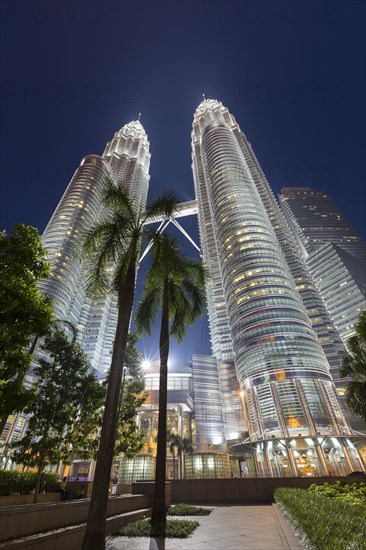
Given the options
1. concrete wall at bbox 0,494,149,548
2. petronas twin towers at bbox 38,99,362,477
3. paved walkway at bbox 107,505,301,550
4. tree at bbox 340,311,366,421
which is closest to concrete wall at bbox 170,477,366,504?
tree at bbox 340,311,366,421

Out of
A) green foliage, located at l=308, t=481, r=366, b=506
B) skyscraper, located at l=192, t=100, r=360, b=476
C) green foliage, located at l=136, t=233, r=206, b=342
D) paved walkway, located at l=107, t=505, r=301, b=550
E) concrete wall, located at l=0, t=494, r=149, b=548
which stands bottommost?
paved walkway, located at l=107, t=505, r=301, b=550

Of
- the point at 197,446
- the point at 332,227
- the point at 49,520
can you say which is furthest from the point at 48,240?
the point at 332,227

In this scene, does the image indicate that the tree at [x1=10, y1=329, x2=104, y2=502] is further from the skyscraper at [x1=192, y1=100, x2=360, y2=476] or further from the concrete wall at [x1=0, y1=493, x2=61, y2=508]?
the skyscraper at [x1=192, y1=100, x2=360, y2=476]

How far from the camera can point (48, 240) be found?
11925 cm

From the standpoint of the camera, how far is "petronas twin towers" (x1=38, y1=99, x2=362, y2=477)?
5516 centimetres

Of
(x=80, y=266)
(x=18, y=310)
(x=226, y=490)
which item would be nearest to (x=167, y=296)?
(x=18, y=310)

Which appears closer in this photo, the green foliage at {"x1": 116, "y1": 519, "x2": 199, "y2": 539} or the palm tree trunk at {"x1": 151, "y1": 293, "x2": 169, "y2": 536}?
the green foliage at {"x1": 116, "y1": 519, "x2": 199, "y2": 539}

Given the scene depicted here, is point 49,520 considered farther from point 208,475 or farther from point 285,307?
point 285,307

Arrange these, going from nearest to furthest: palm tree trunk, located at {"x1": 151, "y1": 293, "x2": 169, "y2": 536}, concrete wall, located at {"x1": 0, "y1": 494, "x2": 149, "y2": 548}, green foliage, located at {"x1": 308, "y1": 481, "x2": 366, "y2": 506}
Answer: concrete wall, located at {"x1": 0, "y1": 494, "x2": 149, "y2": 548}
green foliage, located at {"x1": 308, "y1": 481, "x2": 366, "y2": 506}
palm tree trunk, located at {"x1": 151, "y1": 293, "x2": 169, "y2": 536}

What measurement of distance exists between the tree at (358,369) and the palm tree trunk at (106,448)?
567 inches

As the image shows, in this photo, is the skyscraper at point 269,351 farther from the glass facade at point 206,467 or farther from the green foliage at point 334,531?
the green foliage at point 334,531

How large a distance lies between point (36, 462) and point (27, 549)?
12655mm

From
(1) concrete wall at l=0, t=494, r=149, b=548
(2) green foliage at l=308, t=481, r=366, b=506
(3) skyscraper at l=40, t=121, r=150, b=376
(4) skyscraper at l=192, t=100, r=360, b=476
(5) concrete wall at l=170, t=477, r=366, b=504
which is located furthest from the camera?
(3) skyscraper at l=40, t=121, r=150, b=376

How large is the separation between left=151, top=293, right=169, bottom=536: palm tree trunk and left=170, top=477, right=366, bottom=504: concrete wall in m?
11.5
